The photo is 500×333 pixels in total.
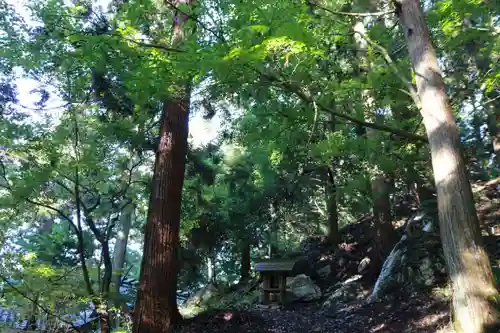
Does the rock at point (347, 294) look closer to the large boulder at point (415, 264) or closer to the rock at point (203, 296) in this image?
the large boulder at point (415, 264)

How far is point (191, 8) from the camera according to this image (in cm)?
488

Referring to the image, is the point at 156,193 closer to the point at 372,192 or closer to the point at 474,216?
the point at 474,216

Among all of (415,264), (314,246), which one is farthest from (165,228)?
(314,246)

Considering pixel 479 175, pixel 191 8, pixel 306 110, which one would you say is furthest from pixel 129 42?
pixel 479 175

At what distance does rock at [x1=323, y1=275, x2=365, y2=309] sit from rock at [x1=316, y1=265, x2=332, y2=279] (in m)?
2.20

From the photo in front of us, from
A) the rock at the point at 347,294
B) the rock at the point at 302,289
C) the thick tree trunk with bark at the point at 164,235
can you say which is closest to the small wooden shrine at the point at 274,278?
the rock at the point at 302,289

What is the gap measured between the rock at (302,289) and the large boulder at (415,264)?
278 centimetres

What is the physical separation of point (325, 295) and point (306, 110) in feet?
22.2

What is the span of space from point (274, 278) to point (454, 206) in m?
7.76

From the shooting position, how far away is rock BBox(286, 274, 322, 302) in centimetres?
1035

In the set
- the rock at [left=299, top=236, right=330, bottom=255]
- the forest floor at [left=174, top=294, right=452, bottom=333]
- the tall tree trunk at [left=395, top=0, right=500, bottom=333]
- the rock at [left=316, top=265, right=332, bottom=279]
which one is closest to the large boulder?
the forest floor at [left=174, top=294, right=452, bottom=333]

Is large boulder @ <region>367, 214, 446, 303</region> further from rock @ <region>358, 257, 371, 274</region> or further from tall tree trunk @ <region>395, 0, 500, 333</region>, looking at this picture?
tall tree trunk @ <region>395, 0, 500, 333</region>

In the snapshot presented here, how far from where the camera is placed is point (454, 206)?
4.04 metres

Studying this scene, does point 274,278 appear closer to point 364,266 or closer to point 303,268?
point 303,268
